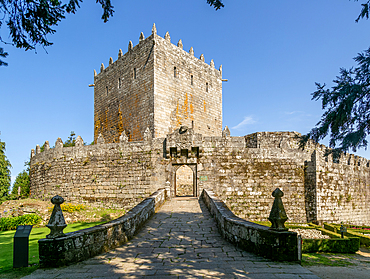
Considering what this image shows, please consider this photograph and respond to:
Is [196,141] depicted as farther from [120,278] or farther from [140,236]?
[120,278]

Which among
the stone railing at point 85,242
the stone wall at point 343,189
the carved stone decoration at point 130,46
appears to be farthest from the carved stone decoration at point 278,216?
the carved stone decoration at point 130,46

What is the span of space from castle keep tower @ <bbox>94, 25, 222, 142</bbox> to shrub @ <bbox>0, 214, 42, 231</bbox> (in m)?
8.93

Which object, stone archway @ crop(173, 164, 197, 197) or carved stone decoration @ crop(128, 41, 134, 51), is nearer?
stone archway @ crop(173, 164, 197, 197)

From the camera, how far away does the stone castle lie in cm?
1459

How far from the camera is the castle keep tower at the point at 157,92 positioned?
63.6ft

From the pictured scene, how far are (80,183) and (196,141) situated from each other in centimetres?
827

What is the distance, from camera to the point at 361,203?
1800cm

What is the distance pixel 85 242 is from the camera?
538cm

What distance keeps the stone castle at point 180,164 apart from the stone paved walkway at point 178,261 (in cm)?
665

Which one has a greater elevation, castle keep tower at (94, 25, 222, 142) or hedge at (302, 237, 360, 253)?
castle keep tower at (94, 25, 222, 142)

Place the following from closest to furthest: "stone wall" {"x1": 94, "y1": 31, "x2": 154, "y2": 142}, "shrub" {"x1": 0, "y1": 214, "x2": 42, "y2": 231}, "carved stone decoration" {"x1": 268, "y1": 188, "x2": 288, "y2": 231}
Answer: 1. "carved stone decoration" {"x1": 268, "y1": 188, "x2": 288, "y2": 231}
2. "shrub" {"x1": 0, "y1": 214, "x2": 42, "y2": 231}
3. "stone wall" {"x1": 94, "y1": 31, "x2": 154, "y2": 142}

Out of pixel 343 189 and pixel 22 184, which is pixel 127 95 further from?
pixel 343 189

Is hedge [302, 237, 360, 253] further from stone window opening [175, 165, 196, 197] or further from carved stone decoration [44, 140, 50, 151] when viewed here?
carved stone decoration [44, 140, 50, 151]

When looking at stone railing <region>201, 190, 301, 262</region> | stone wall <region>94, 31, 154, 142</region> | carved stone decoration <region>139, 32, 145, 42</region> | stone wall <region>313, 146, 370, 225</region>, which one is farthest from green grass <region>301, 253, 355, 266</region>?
carved stone decoration <region>139, 32, 145, 42</region>
